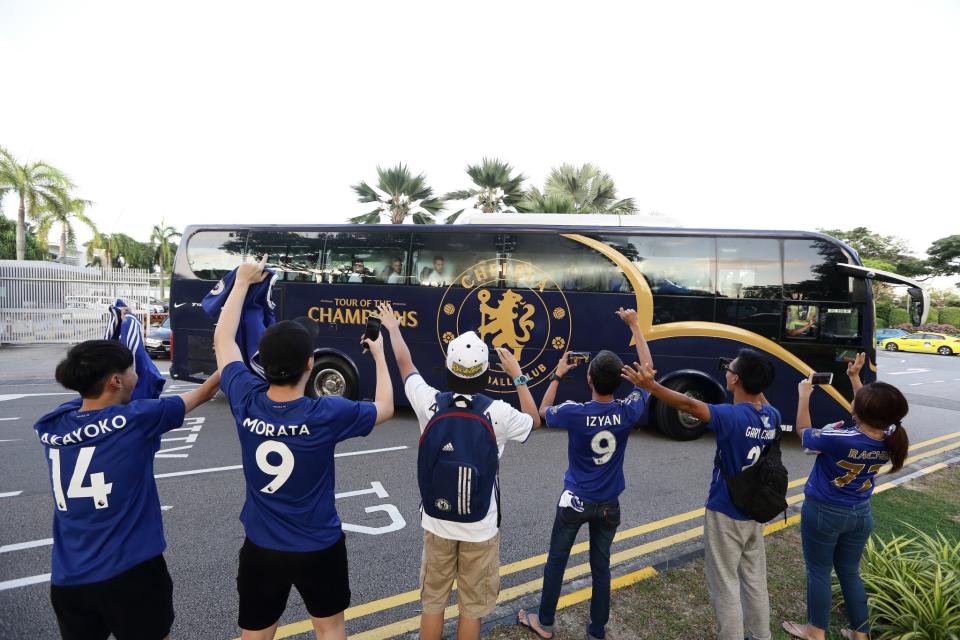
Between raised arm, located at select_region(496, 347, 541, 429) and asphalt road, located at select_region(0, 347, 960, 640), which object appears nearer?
raised arm, located at select_region(496, 347, 541, 429)

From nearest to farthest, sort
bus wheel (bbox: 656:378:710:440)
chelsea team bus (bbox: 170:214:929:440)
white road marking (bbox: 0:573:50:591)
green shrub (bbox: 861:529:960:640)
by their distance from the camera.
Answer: green shrub (bbox: 861:529:960:640) < white road marking (bbox: 0:573:50:591) < chelsea team bus (bbox: 170:214:929:440) < bus wheel (bbox: 656:378:710:440)

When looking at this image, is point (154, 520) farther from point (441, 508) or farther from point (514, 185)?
point (514, 185)

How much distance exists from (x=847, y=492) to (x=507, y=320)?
5.56 metres

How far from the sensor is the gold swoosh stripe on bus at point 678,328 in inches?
290

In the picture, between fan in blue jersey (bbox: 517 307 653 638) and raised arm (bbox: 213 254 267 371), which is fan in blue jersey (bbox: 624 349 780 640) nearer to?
fan in blue jersey (bbox: 517 307 653 638)

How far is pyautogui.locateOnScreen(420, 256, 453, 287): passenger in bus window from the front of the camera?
8.21m

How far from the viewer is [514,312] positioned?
8008mm

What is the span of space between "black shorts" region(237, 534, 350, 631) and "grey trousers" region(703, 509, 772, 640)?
2.10 m

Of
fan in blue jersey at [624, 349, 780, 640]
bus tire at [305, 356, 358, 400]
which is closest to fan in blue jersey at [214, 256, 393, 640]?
fan in blue jersey at [624, 349, 780, 640]

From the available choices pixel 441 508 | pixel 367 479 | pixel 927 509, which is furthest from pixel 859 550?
pixel 367 479

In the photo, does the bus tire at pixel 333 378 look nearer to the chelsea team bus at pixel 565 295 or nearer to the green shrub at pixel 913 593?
the chelsea team bus at pixel 565 295

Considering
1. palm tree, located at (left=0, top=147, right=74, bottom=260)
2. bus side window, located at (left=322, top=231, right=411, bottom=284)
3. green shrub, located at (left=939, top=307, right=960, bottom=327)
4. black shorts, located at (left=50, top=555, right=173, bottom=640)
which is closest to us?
black shorts, located at (left=50, top=555, right=173, bottom=640)

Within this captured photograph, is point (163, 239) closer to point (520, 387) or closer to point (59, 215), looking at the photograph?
point (59, 215)

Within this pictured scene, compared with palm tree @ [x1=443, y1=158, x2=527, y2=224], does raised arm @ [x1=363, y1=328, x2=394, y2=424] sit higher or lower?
lower
